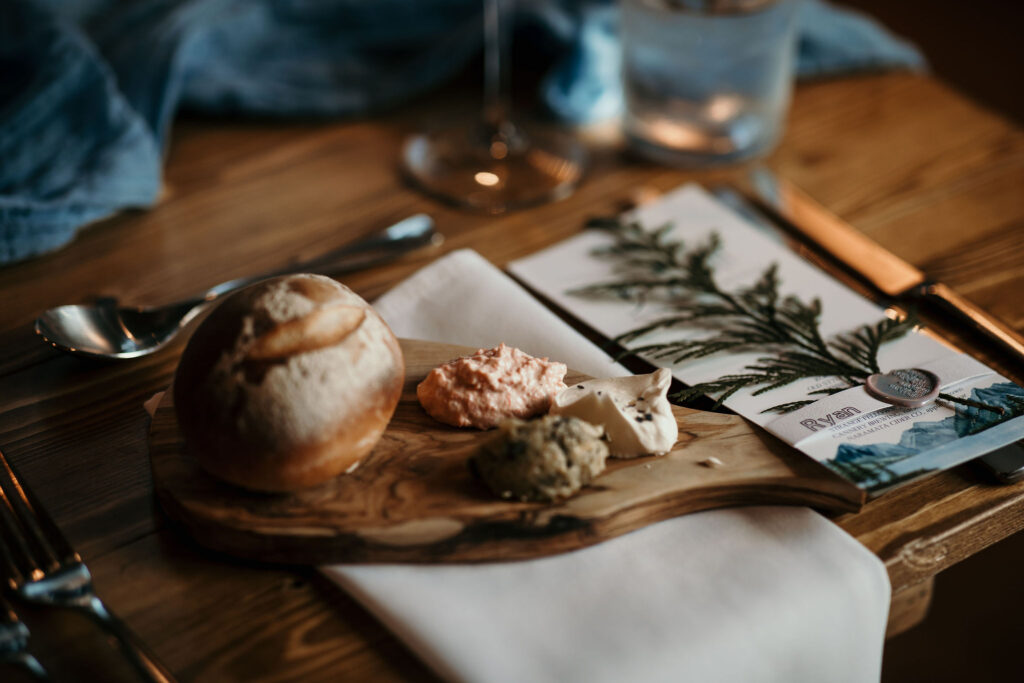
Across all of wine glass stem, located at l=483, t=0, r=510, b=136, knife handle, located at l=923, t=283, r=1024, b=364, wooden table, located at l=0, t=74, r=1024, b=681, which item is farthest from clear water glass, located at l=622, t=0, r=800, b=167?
knife handle, located at l=923, t=283, r=1024, b=364

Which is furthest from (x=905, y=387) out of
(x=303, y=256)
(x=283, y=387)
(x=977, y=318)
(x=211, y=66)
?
(x=211, y=66)

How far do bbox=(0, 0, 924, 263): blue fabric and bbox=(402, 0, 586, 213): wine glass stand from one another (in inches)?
3.3

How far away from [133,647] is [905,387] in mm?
521

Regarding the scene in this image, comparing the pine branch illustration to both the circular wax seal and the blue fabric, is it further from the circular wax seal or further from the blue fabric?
the blue fabric

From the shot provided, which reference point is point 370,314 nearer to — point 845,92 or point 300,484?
point 300,484

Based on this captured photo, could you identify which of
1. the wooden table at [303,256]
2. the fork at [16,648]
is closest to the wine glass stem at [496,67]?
the wooden table at [303,256]

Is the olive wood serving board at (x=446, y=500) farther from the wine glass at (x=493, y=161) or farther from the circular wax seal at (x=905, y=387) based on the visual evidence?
the wine glass at (x=493, y=161)

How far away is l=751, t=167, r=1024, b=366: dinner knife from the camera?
0.76 metres

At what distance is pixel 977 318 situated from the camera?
2.49 feet

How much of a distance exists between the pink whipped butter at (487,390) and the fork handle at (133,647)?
0.22 m

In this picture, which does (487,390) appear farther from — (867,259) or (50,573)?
(867,259)

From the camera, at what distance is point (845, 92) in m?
1.13

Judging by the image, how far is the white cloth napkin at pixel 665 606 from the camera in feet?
1.66

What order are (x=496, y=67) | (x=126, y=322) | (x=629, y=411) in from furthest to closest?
(x=496, y=67)
(x=126, y=322)
(x=629, y=411)
